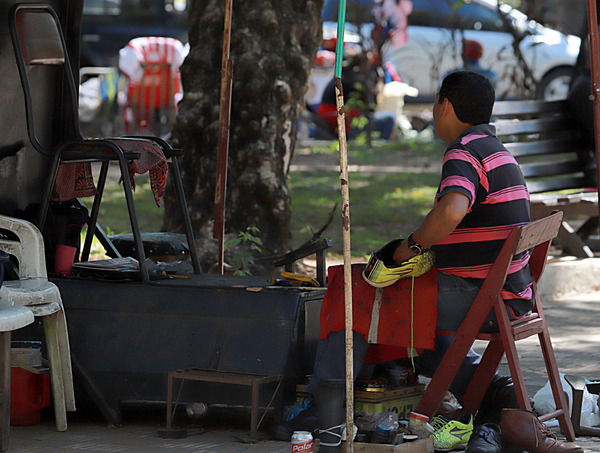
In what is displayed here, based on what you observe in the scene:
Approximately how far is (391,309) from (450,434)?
1.63 feet

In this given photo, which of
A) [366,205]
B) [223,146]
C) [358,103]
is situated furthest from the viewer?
[358,103]

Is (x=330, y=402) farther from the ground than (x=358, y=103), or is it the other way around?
(x=358, y=103)

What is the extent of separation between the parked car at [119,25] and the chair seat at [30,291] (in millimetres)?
11791

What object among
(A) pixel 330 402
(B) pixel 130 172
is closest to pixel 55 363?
(B) pixel 130 172

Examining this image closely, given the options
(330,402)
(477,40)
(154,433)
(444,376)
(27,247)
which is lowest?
(154,433)

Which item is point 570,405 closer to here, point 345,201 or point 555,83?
point 345,201

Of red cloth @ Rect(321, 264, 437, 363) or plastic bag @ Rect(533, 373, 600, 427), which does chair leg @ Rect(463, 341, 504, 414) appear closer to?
plastic bag @ Rect(533, 373, 600, 427)

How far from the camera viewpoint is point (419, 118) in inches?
605

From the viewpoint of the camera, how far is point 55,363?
396cm

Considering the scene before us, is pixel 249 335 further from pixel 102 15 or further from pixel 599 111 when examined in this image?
pixel 102 15

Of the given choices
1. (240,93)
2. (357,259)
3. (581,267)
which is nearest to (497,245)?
(240,93)

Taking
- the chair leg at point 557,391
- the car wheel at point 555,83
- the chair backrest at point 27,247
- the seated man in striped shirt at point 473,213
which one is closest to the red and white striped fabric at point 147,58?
the car wheel at point 555,83

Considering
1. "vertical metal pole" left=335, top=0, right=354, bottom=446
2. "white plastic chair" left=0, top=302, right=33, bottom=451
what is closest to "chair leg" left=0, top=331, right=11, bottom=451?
"white plastic chair" left=0, top=302, right=33, bottom=451

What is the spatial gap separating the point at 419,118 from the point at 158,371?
11.8m
